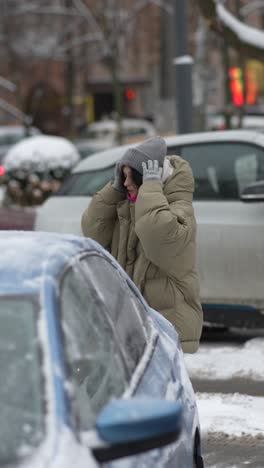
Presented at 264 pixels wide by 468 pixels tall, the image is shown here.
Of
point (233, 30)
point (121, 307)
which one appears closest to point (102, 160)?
point (233, 30)

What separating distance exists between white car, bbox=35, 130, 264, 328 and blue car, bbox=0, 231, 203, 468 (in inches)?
162

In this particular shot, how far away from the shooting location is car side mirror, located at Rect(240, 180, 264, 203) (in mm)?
8156

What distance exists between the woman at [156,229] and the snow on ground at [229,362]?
2175 mm

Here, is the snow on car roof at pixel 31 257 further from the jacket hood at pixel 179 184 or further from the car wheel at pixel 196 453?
the jacket hood at pixel 179 184

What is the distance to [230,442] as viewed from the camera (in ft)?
20.3

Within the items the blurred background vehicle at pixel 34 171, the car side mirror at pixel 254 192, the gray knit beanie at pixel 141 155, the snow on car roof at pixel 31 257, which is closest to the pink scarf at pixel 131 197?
the gray knit beanie at pixel 141 155

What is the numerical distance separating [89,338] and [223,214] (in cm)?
510

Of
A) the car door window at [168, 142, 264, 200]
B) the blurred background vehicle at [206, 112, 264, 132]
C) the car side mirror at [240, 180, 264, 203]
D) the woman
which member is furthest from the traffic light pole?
the blurred background vehicle at [206, 112, 264, 132]

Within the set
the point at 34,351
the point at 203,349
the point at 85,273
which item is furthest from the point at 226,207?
the point at 34,351

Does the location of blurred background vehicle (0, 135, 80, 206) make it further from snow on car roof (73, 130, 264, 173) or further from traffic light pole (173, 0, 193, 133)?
snow on car roof (73, 130, 264, 173)

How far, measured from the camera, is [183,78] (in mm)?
12719

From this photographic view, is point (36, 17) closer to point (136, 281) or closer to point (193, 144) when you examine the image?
point (193, 144)

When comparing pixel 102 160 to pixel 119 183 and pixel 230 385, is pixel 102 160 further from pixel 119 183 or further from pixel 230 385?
pixel 119 183

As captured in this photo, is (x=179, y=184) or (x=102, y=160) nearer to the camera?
(x=179, y=184)
